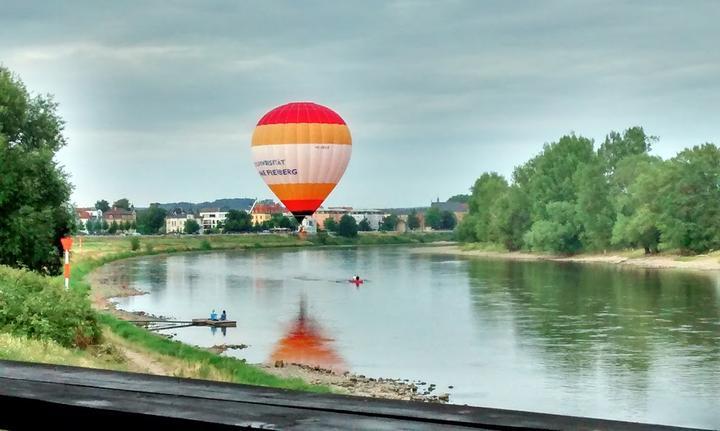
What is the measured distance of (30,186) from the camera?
4478 cm

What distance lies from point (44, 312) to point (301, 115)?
54229 mm

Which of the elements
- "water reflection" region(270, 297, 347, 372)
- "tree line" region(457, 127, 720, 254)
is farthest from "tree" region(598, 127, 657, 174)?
"water reflection" region(270, 297, 347, 372)

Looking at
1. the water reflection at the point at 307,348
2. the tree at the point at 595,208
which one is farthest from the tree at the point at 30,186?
the tree at the point at 595,208

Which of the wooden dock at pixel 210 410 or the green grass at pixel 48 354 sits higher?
the wooden dock at pixel 210 410

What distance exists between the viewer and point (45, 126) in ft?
168

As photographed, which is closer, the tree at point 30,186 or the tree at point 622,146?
the tree at point 30,186

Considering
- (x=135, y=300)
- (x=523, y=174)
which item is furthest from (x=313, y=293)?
(x=523, y=174)

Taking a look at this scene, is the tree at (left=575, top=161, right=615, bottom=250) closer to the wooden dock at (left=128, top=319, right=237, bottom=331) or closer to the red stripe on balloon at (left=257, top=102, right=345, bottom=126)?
the red stripe on balloon at (left=257, top=102, right=345, bottom=126)

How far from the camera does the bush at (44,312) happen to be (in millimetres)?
23672

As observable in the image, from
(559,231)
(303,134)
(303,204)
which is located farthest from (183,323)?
(559,231)

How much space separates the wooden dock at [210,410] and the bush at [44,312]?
20008 millimetres

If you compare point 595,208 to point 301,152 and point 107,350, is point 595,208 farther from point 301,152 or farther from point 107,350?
point 107,350

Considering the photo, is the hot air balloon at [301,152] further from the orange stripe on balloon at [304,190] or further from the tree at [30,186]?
the tree at [30,186]

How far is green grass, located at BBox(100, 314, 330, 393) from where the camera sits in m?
30.9
